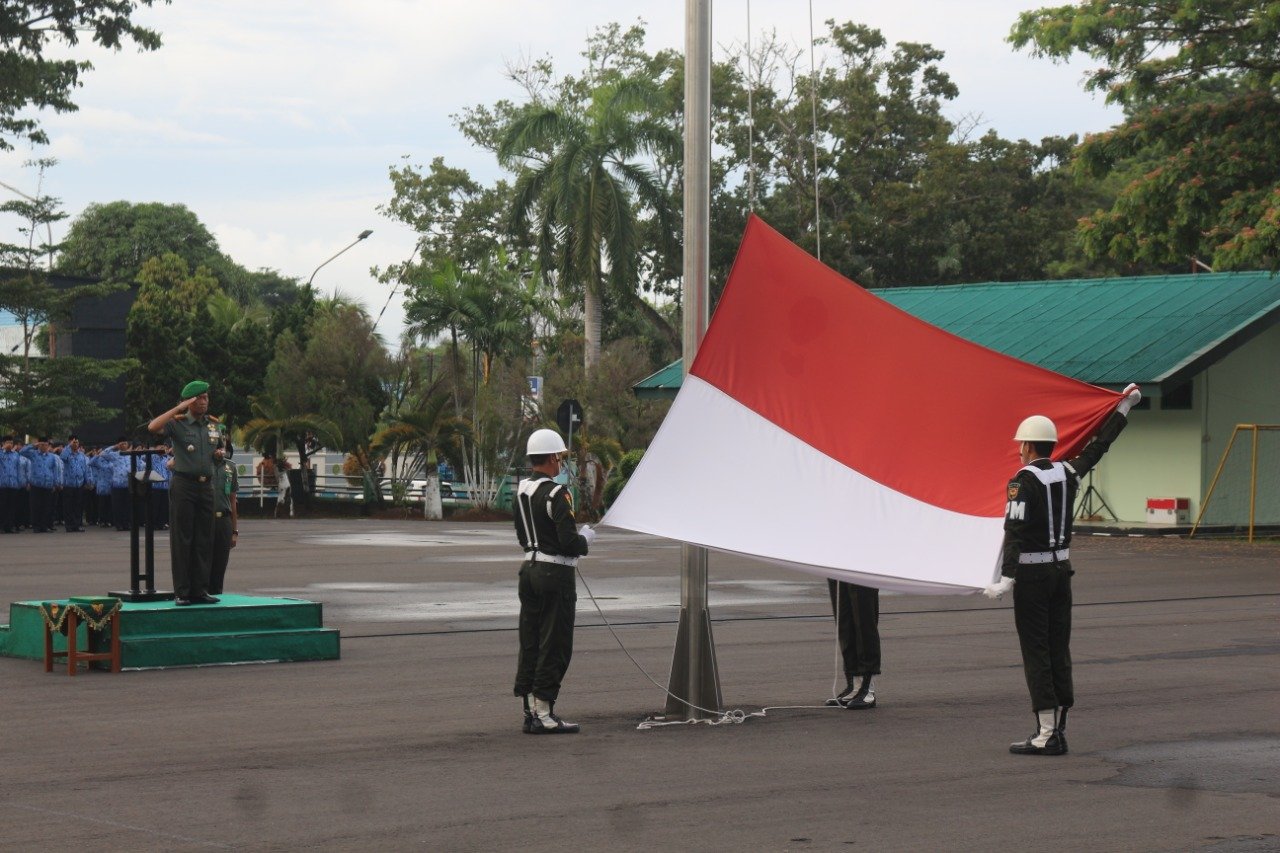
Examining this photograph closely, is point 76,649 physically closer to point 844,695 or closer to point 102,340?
point 844,695

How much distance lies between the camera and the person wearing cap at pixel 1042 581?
10094 mm

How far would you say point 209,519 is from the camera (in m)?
15.1

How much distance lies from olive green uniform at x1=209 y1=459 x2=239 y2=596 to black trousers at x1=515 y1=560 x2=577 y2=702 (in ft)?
19.6

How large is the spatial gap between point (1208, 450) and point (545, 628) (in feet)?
95.9

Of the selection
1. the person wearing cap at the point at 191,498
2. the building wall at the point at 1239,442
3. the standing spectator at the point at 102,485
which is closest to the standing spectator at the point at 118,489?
the standing spectator at the point at 102,485

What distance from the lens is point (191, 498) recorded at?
15.1m

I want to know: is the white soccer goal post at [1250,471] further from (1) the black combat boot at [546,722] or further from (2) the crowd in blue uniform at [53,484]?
(1) the black combat boot at [546,722]

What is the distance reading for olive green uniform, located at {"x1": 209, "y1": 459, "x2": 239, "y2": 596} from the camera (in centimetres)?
1633

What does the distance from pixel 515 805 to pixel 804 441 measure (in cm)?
385

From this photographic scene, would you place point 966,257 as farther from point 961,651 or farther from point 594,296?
point 961,651

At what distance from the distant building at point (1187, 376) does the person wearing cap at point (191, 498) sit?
2407cm

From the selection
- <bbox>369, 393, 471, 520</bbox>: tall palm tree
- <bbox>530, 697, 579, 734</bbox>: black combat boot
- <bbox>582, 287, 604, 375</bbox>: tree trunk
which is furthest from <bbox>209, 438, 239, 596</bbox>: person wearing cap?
<bbox>582, 287, 604, 375</bbox>: tree trunk

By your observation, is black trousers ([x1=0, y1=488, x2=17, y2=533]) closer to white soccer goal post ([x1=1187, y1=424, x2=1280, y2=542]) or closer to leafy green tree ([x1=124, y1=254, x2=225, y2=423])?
leafy green tree ([x1=124, y1=254, x2=225, y2=423])

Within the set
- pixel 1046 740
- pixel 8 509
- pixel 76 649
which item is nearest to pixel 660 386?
pixel 8 509
